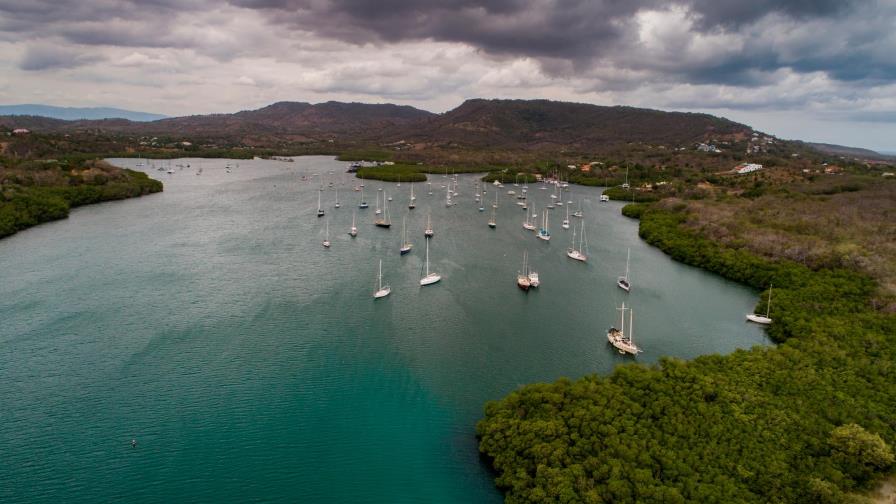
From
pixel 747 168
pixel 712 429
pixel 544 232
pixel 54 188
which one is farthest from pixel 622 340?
pixel 747 168

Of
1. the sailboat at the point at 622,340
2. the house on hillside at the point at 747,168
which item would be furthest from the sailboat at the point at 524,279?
the house on hillside at the point at 747,168


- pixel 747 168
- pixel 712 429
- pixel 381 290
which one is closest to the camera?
pixel 712 429

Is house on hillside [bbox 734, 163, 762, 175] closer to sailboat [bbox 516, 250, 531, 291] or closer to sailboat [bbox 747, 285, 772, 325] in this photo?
sailboat [bbox 516, 250, 531, 291]

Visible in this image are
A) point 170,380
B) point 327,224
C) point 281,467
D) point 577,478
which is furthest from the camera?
point 327,224

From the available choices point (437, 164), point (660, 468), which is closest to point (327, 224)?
point (660, 468)

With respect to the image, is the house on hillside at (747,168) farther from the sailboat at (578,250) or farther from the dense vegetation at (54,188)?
the dense vegetation at (54,188)

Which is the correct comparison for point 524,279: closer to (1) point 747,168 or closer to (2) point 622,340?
(2) point 622,340

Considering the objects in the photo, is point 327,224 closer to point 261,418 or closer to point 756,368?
point 261,418

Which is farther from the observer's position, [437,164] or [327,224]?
[437,164]

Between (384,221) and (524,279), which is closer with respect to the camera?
(524,279)
